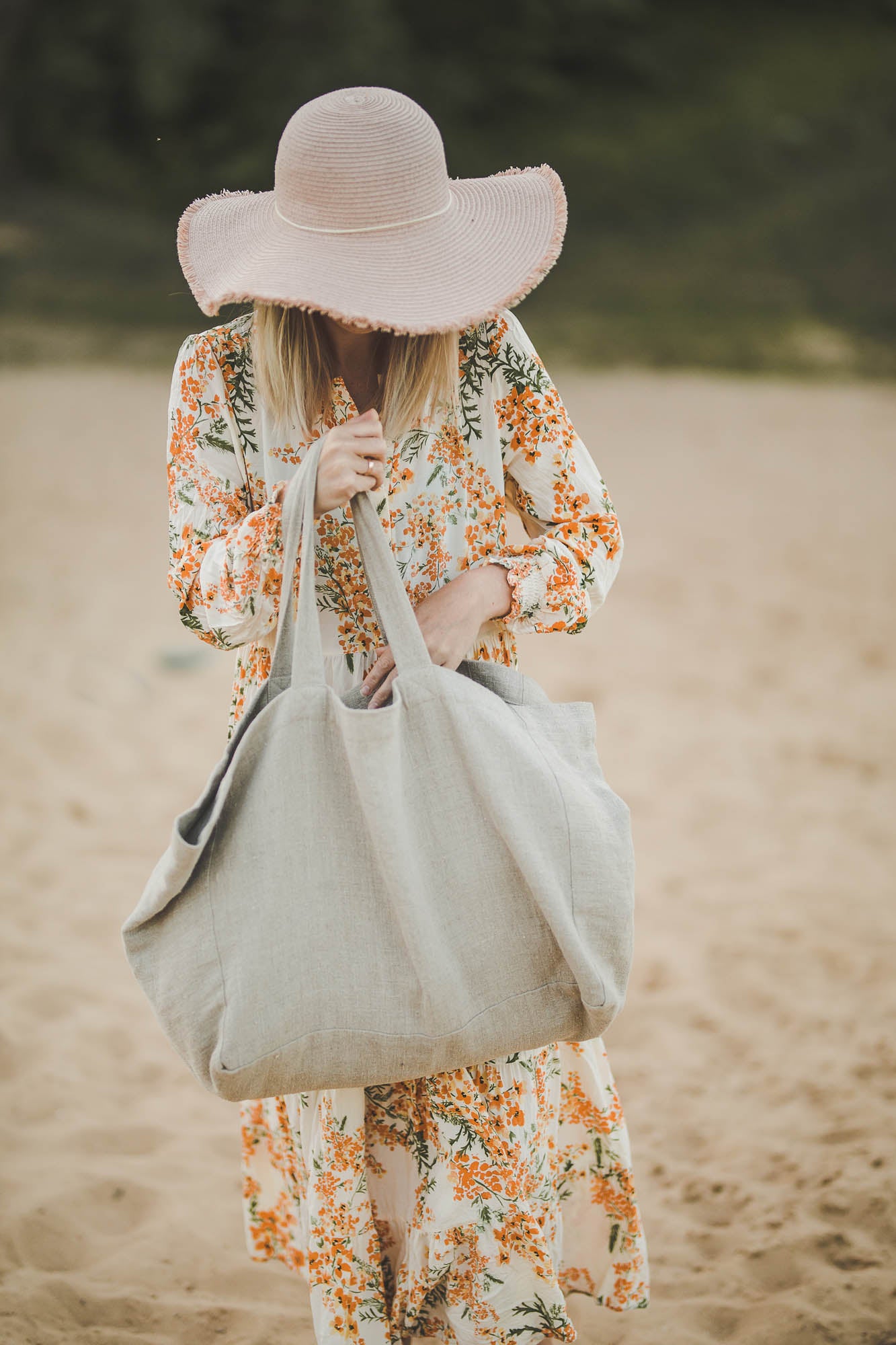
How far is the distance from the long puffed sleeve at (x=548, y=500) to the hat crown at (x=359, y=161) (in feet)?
0.69

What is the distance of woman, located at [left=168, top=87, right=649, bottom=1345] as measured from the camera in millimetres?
1368

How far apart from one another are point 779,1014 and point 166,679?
2998mm

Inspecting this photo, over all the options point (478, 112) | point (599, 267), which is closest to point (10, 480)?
point (599, 267)

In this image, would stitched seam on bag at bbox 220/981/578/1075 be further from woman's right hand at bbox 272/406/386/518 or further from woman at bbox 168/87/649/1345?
woman's right hand at bbox 272/406/386/518

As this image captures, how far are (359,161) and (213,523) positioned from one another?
46cm

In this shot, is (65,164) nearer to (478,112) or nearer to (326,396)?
(478,112)

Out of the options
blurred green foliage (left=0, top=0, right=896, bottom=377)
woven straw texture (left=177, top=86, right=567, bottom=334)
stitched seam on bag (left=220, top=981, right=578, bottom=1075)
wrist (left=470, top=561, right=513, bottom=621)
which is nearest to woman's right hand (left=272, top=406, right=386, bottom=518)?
woven straw texture (left=177, top=86, right=567, bottom=334)

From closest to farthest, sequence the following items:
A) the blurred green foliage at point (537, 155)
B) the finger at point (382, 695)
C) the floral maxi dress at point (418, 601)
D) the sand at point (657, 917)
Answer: the finger at point (382, 695), the floral maxi dress at point (418, 601), the sand at point (657, 917), the blurred green foliage at point (537, 155)

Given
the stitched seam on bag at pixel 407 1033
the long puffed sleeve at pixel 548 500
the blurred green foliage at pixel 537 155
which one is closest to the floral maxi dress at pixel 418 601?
the long puffed sleeve at pixel 548 500

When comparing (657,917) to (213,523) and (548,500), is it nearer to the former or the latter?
(548,500)

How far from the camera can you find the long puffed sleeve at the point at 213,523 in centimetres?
140

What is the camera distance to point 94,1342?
6.77 feet

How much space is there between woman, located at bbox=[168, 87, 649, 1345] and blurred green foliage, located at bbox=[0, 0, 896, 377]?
9618mm

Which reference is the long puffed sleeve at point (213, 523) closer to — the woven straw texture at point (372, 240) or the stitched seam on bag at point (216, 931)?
the woven straw texture at point (372, 240)
